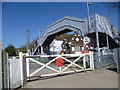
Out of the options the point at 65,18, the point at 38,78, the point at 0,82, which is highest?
the point at 65,18

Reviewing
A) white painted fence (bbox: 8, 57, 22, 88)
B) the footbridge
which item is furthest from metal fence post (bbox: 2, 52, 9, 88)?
the footbridge

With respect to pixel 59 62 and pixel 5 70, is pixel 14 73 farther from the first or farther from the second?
pixel 59 62

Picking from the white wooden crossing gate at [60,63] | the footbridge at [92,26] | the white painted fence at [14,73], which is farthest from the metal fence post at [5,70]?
the footbridge at [92,26]

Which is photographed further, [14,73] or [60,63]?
[60,63]

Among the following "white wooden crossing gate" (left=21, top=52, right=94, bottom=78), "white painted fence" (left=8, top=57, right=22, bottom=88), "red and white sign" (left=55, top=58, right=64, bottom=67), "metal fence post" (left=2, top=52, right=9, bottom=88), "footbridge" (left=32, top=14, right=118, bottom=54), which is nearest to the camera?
"metal fence post" (left=2, top=52, right=9, bottom=88)

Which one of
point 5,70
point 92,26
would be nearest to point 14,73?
point 5,70

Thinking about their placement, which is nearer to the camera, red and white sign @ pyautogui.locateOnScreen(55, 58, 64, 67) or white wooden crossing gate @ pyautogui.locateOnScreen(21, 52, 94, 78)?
white wooden crossing gate @ pyautogui.locateOnScreen(21, 52, 94, 78)

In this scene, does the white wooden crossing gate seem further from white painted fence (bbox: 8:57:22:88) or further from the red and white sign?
white painted fence (bbox: 8:57:22:88)

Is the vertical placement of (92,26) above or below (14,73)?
above

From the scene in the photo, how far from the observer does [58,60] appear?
8.90 m

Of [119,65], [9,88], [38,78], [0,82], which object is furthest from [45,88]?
[119,65]

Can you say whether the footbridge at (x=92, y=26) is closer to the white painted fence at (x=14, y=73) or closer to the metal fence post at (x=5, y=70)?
the white painted fence at (x=14, y=73)

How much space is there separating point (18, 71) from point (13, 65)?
0.58 metres

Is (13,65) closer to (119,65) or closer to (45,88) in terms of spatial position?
(45,88)
